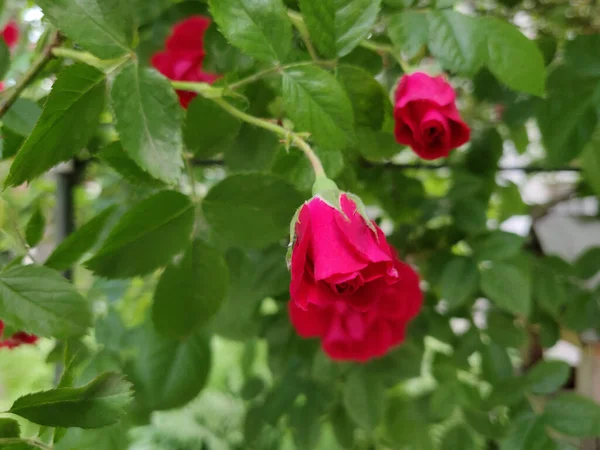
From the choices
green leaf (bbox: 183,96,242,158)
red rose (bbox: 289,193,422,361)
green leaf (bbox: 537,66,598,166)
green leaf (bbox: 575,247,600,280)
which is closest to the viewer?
red rose (bbox: 289,193,422,361)

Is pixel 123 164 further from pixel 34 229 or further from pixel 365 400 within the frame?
pixel 365 400

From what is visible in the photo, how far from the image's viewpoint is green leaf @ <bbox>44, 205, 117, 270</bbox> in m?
0.28

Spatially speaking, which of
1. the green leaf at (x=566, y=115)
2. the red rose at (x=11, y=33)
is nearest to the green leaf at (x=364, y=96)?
the green leaf at (x=566, y=115)

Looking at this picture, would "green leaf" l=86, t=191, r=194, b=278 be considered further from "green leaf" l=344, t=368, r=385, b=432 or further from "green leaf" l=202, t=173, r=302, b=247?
"green leaf" l=344, t=368, r=385, b=432

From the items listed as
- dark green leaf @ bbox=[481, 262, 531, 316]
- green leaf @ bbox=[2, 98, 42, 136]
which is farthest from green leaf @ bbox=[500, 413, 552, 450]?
green leaf @ bbox=[2, 98, 42, 136]

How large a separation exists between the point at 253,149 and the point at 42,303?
155 mm

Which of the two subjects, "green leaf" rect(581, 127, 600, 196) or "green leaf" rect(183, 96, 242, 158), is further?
"green leaf" rect(581, 127, 600, 196)

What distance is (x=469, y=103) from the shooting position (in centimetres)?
63

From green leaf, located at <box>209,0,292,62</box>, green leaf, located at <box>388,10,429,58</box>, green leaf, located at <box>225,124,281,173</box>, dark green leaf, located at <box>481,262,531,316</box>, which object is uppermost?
green leaf, located at <box>209,0,292,62</box>

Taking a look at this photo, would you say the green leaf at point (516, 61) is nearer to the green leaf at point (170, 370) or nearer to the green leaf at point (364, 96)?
the green leaf at point (364, 96)

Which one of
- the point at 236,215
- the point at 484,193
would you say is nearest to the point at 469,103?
the point at 484,193

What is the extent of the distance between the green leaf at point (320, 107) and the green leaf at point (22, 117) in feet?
0.56

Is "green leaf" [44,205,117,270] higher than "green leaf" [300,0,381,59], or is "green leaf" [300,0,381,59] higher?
"green leaf" [300,0,381,59]

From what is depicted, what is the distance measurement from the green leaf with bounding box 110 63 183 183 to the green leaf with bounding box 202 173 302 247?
0.06m
